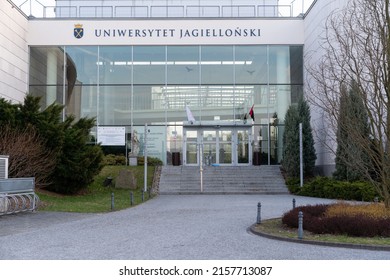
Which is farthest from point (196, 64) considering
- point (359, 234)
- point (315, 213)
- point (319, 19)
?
point (359, 234)

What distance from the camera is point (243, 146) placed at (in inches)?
1361

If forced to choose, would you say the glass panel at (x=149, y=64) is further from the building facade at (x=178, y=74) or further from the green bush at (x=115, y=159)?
the green bush at (x=115, y=159)

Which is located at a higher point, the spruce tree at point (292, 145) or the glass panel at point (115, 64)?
the glass panel at point (115, 64)

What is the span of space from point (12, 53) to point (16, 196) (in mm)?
18363

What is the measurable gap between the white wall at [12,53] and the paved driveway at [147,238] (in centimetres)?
1793

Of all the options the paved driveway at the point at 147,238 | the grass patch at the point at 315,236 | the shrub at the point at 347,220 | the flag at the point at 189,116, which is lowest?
the paved driveway at the point at 147,238

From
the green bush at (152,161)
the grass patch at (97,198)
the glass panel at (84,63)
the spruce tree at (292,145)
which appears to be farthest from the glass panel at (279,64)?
the glass panel at (84,63)

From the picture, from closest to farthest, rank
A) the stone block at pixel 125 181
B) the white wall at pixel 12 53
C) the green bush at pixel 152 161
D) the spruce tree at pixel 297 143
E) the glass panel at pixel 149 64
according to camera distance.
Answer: the stone block at pixel 125 181, the spruce tree at pixel 297 143, the white wall at pixel 12 53, the green bush at pixel 152 161, the glass panel at pixel 149 64

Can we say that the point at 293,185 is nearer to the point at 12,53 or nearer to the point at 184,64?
the point at 184,64

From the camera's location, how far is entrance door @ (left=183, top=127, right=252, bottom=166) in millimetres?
34438

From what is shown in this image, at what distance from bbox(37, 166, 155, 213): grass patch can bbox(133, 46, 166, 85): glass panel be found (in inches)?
272

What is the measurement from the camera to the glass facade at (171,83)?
1352 inches

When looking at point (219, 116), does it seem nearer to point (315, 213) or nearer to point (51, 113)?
point (51, 113)

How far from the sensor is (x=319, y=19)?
30.4 m
